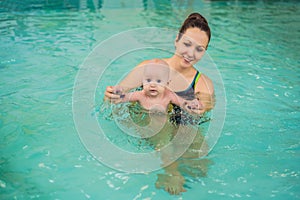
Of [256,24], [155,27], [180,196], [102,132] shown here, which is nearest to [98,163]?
[102,132]

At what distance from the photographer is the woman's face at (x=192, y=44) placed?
117 inches

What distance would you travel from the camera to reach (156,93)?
9.72 ft

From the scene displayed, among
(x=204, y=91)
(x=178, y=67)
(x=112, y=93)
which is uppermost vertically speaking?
(x=178, y=67)

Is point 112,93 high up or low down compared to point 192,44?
down

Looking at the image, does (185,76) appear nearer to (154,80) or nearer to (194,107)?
(154,80)

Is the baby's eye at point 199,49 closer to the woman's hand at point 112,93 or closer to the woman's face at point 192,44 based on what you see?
the woman's face at point 192,44

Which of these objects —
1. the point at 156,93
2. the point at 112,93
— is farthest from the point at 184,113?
the point at 112,93

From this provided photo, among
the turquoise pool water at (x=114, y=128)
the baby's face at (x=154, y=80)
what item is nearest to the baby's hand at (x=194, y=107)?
the baby's face at (x=154, y=80)

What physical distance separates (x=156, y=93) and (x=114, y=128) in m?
0.64

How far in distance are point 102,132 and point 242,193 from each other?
4.85 feet

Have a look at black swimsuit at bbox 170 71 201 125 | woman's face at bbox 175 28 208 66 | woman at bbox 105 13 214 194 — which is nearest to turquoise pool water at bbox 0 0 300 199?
woman at bbox 105 13 214 194

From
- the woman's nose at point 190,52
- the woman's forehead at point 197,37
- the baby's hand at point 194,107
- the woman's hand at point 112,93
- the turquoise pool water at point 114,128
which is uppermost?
the woman's forehead at point 197,37

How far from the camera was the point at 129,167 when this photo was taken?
2.71 metres

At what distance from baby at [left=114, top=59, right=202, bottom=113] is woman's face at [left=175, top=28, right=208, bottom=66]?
0.24 metres
